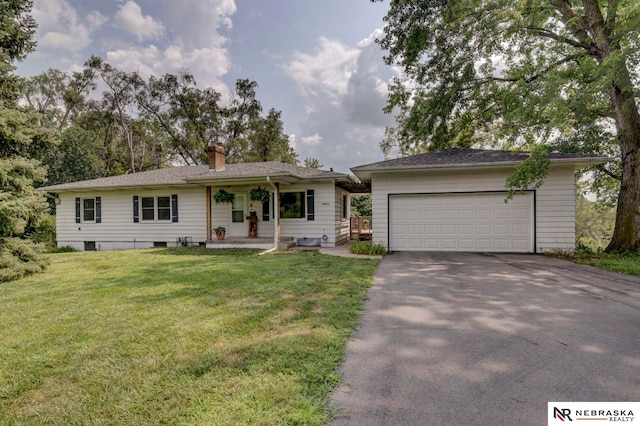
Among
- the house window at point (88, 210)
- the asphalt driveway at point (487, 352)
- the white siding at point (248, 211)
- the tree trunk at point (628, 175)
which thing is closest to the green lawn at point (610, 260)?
the tree trunk at point (628, 175)

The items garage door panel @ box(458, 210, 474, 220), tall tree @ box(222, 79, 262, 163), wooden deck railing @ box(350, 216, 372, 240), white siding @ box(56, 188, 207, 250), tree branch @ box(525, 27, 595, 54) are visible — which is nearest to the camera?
tree branch @ box(525, 27, 595, 54)

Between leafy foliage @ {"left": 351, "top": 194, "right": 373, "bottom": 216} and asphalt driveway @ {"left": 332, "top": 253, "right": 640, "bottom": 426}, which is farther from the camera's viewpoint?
leafy foliage @ {"left": 351, "top": 194, "right": 373, "bottom": 216}

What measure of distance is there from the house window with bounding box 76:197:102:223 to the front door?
21.3 feet

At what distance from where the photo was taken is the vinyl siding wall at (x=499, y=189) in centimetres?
898

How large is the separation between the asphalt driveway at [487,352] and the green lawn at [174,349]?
330mm

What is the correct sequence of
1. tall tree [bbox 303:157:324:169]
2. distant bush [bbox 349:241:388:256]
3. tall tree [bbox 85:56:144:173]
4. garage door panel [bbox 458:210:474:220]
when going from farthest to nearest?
tall tree [bbox 303:157:324:169] < tall tree [bbox 85:56:144:173] < garage door panel [bbox 458:210:474:220] < distant bush [bbox 349:241:388:256]

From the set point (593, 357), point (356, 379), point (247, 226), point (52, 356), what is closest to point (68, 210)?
point (247, 226)

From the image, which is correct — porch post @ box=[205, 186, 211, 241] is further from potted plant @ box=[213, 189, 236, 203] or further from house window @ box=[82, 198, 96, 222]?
house window @ box=[82, 198, 96, 222]

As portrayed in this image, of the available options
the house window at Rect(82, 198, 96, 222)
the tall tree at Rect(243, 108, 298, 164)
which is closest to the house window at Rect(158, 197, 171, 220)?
the house window at Rect(82, 198, 96, 222)

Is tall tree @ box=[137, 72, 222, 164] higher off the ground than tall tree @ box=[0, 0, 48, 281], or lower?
higher

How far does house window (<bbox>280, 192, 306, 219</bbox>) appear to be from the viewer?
1169 centimetres

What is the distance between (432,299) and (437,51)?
9782 mm

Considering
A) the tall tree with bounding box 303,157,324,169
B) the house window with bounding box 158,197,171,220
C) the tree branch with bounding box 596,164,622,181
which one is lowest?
the house window with bounding box 158,197,171,220

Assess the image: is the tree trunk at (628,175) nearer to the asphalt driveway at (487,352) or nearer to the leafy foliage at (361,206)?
the asphalt driveway at (487,352)
